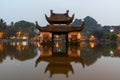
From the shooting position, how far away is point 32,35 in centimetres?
10925

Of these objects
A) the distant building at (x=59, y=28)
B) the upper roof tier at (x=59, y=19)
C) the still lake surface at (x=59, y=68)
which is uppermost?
the upper roof tier at (x=59, y=19)

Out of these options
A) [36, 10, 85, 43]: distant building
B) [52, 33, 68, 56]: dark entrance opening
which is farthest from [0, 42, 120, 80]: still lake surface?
[36, 10, 85, 43]: distant building

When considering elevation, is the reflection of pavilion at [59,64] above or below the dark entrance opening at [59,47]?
below

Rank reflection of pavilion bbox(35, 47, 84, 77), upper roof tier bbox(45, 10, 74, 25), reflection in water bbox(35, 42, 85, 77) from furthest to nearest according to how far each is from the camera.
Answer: upper roof tier bbox(45, 10, 74, 25) → reflection in water bbox(35, 42, 85, 77) → reflection of pavilion bbox(35, 47, 84, 77)

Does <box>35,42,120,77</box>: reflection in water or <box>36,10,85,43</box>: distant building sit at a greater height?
<box>36,10,85,43</box>: distant building

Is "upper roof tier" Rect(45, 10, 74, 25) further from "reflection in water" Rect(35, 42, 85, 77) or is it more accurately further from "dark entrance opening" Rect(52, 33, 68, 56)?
"reflection in water" Rect(35, 42, 85, 77)

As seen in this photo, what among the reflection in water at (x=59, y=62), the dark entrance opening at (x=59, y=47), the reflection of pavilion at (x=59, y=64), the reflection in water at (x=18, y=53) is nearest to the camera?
the reflection of pavilion at (x=59, y=64)

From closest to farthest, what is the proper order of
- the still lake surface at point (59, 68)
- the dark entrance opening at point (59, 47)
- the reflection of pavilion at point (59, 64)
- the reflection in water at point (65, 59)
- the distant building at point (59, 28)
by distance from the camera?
the still lake surface at point (59, 68) < the reflection of pavilion at point (59, 64) < the reflection in water at point (65, 59) < the dark entrance opening at point (59, 47) < the distant building at point (59, 28)

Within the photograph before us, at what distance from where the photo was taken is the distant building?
136ft

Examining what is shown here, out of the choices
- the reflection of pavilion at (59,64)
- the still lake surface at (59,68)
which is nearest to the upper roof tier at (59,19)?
the still lake surface at (59,68)

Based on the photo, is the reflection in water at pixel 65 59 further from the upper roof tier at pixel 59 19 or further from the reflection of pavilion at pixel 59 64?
the upper roof tier at pixel 59 19

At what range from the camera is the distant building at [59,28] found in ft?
136

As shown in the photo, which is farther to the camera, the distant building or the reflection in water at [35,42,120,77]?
the distant building

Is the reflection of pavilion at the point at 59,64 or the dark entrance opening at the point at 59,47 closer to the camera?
the reflection of pavilion at the point at 59,64
